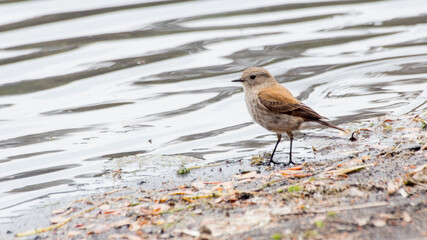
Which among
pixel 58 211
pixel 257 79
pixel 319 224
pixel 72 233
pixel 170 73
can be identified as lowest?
pixel 170 73

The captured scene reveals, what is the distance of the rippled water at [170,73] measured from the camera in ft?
31.5

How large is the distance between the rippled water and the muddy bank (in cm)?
115

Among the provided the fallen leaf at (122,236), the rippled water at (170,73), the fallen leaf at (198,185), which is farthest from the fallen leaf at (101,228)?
the rippled water at (170,73)

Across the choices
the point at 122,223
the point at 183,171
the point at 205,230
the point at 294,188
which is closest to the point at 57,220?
the point at 122,223

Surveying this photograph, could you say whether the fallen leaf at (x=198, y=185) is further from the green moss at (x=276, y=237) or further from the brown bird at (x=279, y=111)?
the green moss at (x=276, y=237)

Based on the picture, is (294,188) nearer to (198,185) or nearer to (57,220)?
(198,185)

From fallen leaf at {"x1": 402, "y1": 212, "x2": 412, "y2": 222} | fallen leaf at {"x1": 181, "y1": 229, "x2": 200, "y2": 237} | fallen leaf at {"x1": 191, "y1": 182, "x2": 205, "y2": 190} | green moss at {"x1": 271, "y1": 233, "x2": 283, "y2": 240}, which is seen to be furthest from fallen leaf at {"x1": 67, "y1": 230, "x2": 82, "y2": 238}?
fallen leaf at {"x1": 402, "y1": 212, "x2": 412, "y2": 222}

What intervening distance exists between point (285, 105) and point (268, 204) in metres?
2.45

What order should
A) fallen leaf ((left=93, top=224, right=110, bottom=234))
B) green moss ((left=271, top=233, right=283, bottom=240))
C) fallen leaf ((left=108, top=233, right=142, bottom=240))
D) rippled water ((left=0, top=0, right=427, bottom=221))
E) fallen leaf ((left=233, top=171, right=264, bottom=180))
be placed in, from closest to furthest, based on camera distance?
green moss ((left=271, top=233, right=283, bottom=240)) → fallen leaf ((left=108, top=233, right=142, bottom=240)) → fallen leaf ((left=93, top=224, right=110, bottom=234)) → fallen leaf ((left=233, top=171, right=264, bottom=180)) → rippled water ((left=0, top=0, right=427, bottom=221))

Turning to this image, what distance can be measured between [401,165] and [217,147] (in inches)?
141

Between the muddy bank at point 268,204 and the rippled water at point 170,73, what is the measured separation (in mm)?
1150

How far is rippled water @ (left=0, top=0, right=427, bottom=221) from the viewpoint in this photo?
9.61 m

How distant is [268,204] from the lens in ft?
18.3

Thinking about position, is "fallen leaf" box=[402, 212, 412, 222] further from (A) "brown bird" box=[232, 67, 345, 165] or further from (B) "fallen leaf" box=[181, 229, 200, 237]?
(A) "brown bird" box=[232, 67, 345, 165]
